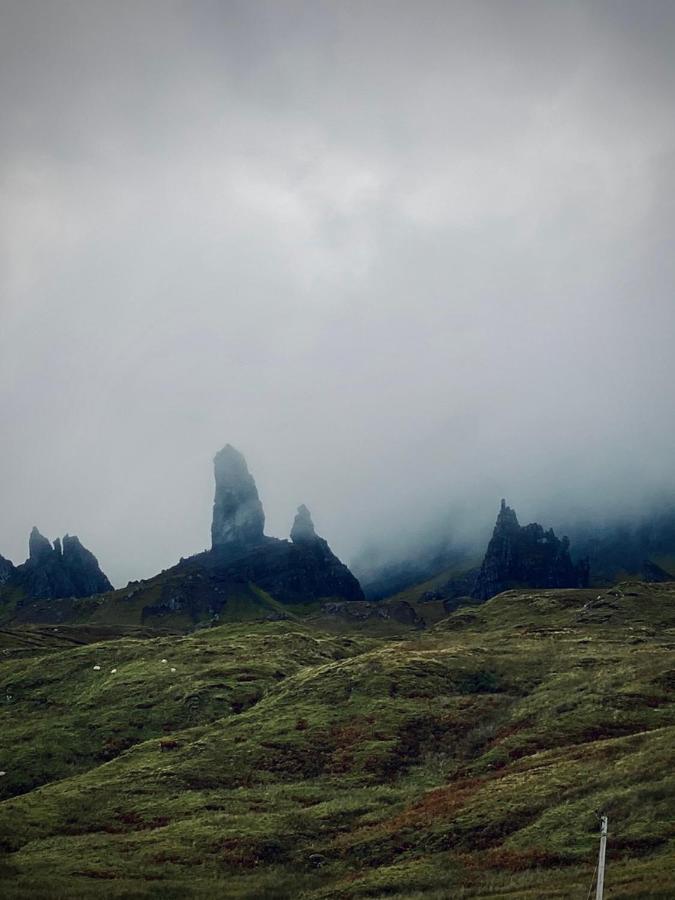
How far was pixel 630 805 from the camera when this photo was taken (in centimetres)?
6331

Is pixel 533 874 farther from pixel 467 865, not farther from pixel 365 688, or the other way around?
pixel 365 688

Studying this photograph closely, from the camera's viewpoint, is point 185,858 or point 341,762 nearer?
point 185,858

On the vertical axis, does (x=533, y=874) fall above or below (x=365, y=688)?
below

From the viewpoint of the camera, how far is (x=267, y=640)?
193750 millimetres

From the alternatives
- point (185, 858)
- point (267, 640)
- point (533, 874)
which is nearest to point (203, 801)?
point (185, 858)

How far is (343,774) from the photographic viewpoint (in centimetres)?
9500

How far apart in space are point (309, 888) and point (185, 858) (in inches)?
502

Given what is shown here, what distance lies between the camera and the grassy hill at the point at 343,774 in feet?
200

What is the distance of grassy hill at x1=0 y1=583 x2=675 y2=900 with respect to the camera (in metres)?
60.9

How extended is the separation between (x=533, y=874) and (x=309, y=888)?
17.6m

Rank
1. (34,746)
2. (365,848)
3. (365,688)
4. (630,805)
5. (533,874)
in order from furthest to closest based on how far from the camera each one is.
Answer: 1. (365,688)
2. (34,746)
3. (365,848)
4. (630,805)
5. (533,874)

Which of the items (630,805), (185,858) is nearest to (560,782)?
(630,805)

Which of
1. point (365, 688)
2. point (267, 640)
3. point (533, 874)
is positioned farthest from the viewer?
point (267, 640)

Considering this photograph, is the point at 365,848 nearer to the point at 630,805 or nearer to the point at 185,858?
the point at 185,858
